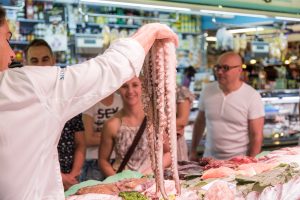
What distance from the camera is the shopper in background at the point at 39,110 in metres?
1.64

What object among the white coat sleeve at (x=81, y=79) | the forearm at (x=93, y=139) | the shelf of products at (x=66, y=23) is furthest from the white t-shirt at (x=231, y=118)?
the shelf of products at (x=66, y=23)

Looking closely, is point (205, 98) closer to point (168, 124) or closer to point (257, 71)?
point (168, 124)

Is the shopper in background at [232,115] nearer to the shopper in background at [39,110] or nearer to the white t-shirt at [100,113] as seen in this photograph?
the white t-shirt at [100,113]

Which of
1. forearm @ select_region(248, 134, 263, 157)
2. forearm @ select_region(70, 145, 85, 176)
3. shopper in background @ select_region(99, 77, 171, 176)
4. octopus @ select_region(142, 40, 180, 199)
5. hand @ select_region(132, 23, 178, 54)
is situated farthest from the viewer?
forearm @ select_region(248, 134, 263, 157)

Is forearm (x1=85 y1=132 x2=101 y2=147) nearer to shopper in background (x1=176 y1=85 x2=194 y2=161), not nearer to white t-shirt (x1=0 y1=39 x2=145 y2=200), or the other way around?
shopper in background (x1=176 y1=85 x2=194 y2=161)

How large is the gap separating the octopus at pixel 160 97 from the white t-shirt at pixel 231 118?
2.70 metres

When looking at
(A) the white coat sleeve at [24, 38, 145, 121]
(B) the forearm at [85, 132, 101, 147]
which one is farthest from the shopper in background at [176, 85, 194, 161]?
(A) the white coat sleeve at [24, 38, 145, 121]

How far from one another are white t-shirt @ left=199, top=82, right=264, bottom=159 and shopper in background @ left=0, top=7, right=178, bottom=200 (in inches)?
124

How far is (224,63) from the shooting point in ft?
16.1

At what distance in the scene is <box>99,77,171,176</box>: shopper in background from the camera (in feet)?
11.9

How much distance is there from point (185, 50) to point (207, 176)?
911cm

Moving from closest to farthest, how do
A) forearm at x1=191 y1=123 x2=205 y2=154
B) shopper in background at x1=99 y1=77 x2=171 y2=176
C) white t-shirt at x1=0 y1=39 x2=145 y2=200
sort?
1. white t-shirt at x1=0 y1=39 x2=145 y2=200
2. shopper in background at x1=99 y1=77 x2=171 y2=176
3. forearm at x1=191 y1=123 x2=205 y2=154

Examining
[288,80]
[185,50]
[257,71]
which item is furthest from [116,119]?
[185,50]

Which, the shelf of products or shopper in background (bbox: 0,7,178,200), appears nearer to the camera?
→ shopper in background (bbox: 0,7,178,200)
